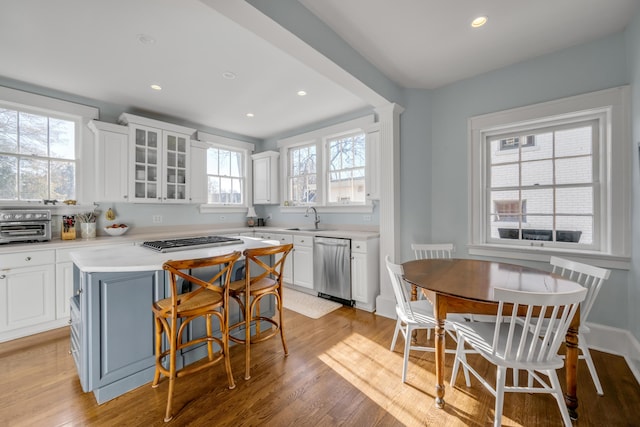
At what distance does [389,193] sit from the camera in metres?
3.11

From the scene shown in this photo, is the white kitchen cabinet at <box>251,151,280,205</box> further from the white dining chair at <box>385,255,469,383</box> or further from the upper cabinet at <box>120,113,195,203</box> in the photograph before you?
the white dining chair at <box>385,255,469,383</box>

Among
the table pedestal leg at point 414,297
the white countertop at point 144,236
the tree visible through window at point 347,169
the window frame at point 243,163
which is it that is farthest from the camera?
the window frame at point 243,163

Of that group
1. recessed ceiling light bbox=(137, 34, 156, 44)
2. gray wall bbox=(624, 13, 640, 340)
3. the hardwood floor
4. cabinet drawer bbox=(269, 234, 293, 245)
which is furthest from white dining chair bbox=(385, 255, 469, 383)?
recessed ceiling light bbox=(137, 34, 156, 44)

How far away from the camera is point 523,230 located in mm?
2830

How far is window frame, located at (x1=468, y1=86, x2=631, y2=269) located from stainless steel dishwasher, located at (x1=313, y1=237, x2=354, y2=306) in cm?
156

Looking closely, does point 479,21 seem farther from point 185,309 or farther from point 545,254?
point 185,309

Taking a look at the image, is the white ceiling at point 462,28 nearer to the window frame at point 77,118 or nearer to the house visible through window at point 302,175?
the house visible through window at point 302,175

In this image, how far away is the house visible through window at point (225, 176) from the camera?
4.79 m

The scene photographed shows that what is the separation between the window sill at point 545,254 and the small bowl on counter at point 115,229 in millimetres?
4275

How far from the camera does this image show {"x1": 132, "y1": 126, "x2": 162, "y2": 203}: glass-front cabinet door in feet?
11.9

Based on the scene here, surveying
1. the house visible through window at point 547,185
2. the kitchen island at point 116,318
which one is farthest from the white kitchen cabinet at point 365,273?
the kitchen island at point 116,318

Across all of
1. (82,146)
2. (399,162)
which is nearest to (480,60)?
(399,162)

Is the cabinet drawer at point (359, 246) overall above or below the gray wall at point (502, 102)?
below

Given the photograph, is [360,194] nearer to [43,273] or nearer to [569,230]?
[569,230]
